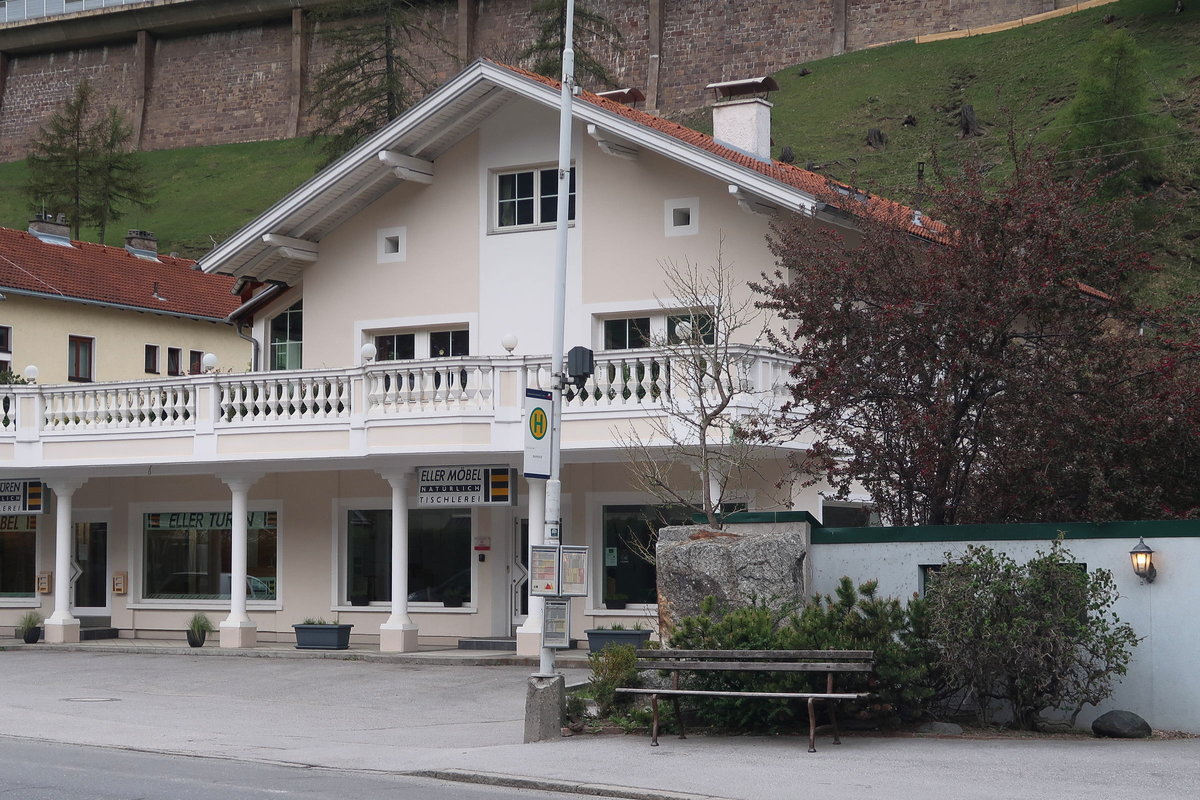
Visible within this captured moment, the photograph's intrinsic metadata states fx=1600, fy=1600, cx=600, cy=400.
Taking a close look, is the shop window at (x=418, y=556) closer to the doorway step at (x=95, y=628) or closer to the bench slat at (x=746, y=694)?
the doorway step at (x=95, y=628)

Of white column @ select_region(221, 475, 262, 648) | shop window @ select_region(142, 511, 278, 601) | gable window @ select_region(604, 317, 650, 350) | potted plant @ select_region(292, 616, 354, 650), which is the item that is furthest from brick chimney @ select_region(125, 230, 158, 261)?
gable window @ select_region(604, 317, 650, 350)

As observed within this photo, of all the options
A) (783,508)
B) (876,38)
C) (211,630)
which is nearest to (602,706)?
(783,508)

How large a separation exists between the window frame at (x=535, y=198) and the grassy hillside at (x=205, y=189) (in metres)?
52.0

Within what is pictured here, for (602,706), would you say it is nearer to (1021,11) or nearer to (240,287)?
(240,287)

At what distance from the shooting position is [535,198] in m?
26.1

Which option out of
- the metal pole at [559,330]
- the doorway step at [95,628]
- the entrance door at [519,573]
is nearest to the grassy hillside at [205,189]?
the doorway step at [95,628]

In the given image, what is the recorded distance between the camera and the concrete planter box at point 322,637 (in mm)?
24750

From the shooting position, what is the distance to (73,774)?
1242 cm

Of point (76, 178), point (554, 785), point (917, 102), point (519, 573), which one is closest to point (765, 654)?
point (554, 785)

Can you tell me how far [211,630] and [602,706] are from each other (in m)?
13.9

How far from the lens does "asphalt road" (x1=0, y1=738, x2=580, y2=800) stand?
1137cm

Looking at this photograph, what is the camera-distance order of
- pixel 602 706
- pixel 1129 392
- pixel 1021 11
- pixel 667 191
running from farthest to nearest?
1. pixel 1021 11
2. pixel 667 191
3. pixel 1129 392
4. pixel 602 706

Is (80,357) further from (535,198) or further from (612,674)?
(612,674)

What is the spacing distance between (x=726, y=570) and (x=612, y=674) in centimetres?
144
